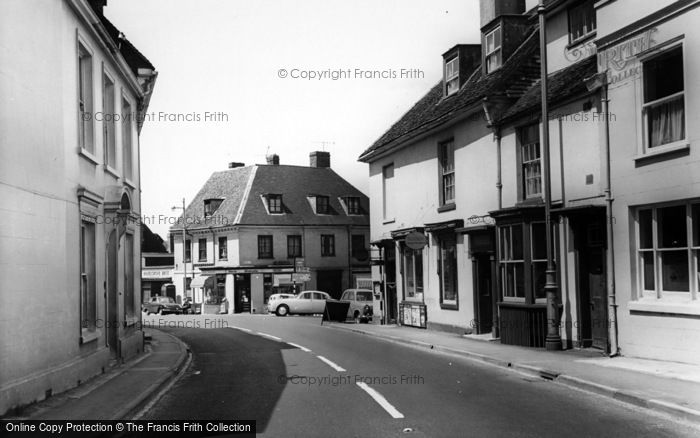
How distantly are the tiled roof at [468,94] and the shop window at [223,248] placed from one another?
28465mm

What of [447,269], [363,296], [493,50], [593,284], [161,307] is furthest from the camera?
[161,307]

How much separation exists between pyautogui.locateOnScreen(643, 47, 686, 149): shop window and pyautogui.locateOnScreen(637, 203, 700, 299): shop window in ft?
4.32

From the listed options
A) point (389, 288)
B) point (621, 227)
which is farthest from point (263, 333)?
point (621, 227)

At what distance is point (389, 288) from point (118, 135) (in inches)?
570

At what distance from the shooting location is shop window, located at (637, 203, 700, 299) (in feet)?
41.6

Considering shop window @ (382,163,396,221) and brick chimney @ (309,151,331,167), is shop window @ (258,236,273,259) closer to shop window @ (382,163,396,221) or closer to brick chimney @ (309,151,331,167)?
brick chimney @ (309,151,331,167)

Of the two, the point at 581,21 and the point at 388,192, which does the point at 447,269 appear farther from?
the point at 581,21

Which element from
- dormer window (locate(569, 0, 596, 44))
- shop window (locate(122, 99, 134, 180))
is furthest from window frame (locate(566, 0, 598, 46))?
shop window (locate(122, 99, 134, 180))

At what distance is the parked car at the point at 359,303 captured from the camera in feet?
126

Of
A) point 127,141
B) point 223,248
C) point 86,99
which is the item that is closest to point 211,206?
point 223,248

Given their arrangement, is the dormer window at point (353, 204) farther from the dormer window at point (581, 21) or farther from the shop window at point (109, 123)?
the shop window at point (109, 123)

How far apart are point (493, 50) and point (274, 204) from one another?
36500 mm

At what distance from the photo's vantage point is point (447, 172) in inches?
914

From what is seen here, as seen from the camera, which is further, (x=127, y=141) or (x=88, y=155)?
(x=127, y=141)
